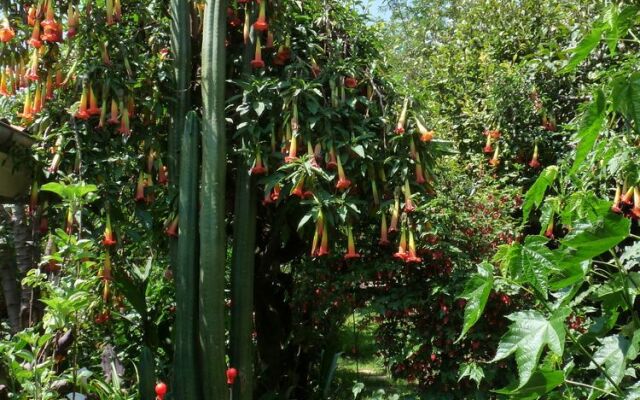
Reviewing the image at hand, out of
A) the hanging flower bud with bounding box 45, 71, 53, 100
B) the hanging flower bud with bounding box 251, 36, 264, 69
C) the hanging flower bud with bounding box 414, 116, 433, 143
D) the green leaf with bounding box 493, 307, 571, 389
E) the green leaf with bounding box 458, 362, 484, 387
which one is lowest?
the green leaf with bounding box 458, 362, 484, 387

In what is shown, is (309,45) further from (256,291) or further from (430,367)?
(430,367)

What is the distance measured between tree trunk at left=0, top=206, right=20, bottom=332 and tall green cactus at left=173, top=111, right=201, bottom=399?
6.40 feet

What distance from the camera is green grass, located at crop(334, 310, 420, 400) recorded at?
5.26 m

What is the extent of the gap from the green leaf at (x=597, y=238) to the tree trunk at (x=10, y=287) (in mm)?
4824

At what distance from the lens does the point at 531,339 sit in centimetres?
136

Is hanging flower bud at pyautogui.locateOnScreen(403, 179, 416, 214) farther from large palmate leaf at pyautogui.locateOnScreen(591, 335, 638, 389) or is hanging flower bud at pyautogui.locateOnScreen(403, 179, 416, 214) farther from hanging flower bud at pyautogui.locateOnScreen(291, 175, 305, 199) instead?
large palmate leaf at pyautogui.locateOnScreen(591, 335, 638, 389)

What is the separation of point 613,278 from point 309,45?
126 inches

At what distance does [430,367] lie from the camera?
13.2 ft

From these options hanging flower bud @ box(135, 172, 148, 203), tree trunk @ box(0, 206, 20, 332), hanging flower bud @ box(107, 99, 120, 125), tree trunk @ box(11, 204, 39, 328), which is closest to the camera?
hanging flower bud @ box(107, 99, 120, 125)

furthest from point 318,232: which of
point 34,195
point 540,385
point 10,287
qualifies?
point 10,287

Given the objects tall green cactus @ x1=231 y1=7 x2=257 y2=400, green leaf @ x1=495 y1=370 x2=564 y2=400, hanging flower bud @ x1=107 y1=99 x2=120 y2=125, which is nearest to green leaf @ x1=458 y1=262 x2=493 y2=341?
green leaf @ x1=495 y1=370 x2=564 y2=400

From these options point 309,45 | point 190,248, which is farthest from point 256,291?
point 309,45

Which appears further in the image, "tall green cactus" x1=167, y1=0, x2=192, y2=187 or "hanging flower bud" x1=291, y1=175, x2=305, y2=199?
"tall green cactus" x1=167, y1=0, x2=192, y2=187

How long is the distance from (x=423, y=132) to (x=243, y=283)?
148 cm
